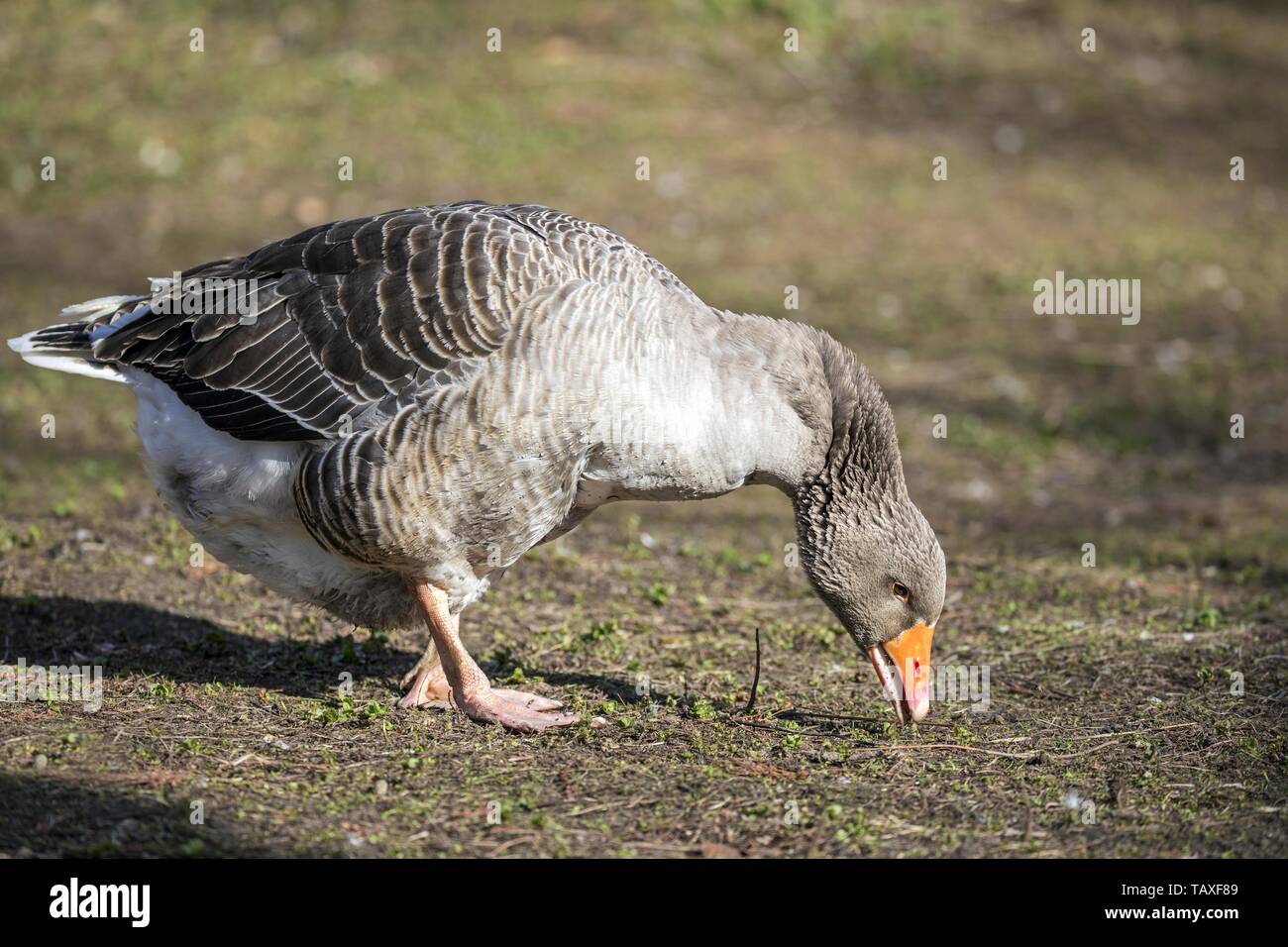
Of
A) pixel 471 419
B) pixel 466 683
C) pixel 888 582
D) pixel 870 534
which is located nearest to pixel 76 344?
pixel 471 419

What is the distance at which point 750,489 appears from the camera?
1084cm

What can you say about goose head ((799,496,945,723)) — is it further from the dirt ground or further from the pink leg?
the pink leg

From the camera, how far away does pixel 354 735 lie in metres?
5.69

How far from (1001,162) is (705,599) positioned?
11.0 m

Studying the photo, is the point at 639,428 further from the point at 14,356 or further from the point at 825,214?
the point at 825,214

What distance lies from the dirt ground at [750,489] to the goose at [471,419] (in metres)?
0.60

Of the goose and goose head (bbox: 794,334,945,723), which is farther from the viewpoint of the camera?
goose head (bbox: 794,334,945,723)

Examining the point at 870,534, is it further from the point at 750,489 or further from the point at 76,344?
the point at 750,489

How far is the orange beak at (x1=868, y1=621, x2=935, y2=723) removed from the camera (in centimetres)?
588

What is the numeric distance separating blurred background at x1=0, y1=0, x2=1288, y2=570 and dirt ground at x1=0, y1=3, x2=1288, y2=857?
0.06 m

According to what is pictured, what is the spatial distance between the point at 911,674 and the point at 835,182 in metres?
11.1

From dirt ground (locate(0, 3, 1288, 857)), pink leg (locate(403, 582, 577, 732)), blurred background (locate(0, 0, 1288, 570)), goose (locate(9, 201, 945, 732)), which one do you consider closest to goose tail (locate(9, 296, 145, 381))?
goose (locate(9, 201, 945, 732))

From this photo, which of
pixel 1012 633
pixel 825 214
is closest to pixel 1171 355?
pixel 825 214

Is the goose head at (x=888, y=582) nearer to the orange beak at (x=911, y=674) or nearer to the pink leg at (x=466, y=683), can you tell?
the orange beak at (x=911, y=674)
